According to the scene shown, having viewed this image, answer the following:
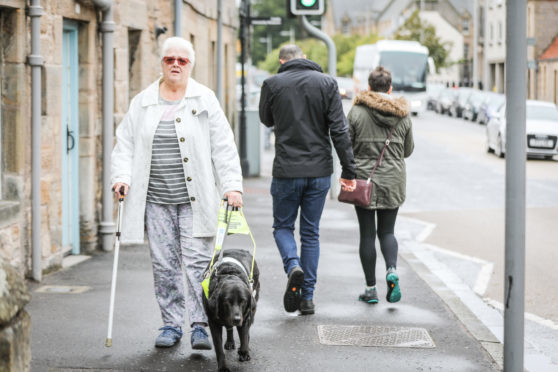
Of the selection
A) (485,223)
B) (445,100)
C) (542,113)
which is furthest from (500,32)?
(485,223)

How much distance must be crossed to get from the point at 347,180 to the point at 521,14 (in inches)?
102

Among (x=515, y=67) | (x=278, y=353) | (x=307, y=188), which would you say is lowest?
(x=278, y=353)

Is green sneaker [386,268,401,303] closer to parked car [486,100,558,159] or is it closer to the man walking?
the man walking

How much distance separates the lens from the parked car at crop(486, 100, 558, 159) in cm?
2503

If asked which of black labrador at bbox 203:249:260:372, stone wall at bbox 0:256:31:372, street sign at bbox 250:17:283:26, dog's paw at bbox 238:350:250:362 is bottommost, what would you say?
dog's paw at bbox 238:350:250:362

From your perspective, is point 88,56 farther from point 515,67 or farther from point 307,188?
point 515,67

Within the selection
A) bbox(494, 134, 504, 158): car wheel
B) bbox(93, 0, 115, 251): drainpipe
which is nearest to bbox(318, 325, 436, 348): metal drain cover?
bbox(93, 0, 115, 251): drainpipe

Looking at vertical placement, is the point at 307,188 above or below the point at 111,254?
above

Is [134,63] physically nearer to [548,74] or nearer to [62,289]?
[62,289]

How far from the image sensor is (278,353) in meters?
6.11

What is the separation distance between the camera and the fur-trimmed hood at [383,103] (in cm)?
750

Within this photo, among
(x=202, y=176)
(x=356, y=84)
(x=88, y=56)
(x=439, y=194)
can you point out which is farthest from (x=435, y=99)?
(x=202, y=176)

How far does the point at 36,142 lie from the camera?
325 inches

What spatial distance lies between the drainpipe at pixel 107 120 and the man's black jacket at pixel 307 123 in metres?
3.37
